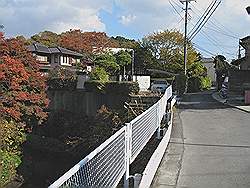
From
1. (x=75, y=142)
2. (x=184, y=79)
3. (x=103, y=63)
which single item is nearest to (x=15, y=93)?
(x=75, y=142)

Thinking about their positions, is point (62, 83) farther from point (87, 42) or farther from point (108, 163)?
point (108, 163)

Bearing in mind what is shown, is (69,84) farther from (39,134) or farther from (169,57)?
(169,57)

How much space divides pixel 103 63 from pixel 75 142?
20634mm

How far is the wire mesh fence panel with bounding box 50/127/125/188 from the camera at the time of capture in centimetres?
347

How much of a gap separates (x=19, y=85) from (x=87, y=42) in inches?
1269

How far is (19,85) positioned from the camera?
1703 centimetres

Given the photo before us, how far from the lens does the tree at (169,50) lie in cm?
4528

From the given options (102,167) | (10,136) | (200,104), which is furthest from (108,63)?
(102,167)

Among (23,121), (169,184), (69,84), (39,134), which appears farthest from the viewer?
(69,84)

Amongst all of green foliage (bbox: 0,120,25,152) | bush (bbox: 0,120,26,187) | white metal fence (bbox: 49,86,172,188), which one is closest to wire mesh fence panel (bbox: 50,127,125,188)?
white metal fence (bbox: 49,86,172,188)

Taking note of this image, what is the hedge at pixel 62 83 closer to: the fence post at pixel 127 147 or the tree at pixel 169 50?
the tree at pixel 169 50

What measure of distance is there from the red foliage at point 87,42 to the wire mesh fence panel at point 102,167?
140 feet

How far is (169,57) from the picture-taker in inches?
1806

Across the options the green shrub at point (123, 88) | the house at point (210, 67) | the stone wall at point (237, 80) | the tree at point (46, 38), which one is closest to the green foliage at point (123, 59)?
the tree at point (46, 38)
